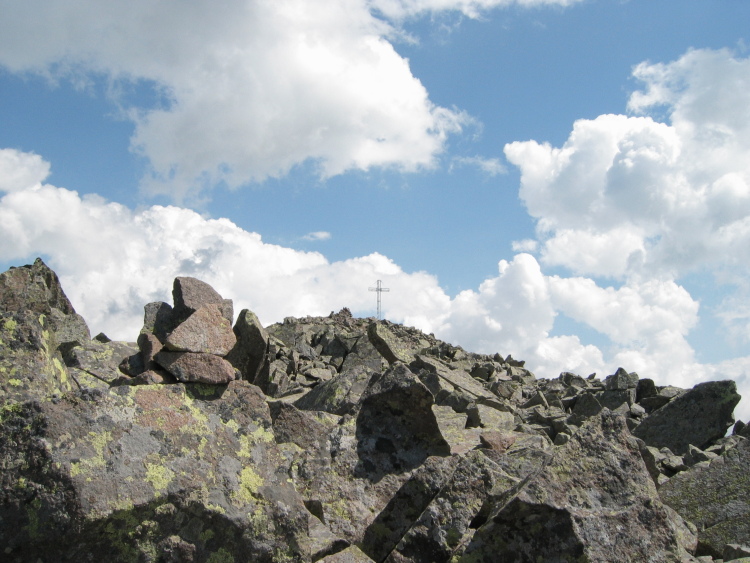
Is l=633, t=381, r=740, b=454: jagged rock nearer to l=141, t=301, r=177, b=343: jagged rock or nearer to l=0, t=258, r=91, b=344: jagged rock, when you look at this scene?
l=141, t=301, r=177, b=343: jagged rock

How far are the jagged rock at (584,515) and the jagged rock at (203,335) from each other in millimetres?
3720

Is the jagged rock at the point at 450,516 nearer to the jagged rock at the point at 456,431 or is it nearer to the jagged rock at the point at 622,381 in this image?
the jagged rock at the point at 456,431

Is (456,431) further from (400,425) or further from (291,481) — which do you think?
(291,481)

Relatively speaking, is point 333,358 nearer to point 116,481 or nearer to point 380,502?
point 380,502

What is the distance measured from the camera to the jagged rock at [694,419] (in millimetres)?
13250

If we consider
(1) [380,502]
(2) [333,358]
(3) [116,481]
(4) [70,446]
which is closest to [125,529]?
(3) [116,481]

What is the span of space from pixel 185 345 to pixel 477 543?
4.07 metres

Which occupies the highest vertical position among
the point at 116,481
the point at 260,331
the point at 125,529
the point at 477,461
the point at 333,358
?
the point at 333,358

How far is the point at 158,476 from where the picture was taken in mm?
4516

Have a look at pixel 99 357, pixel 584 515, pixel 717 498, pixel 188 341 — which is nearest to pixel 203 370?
pixel 188 341

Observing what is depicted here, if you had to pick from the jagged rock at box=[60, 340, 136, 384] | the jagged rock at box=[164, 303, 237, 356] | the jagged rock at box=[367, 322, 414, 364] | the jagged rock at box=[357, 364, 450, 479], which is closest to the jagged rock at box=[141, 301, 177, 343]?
the jagged rock at box=[60, 340, 136, 384]

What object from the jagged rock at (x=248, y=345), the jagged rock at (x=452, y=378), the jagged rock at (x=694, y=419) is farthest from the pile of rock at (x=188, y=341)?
the jagged rock at (x=694, y=419)

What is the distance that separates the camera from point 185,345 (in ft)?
23.9

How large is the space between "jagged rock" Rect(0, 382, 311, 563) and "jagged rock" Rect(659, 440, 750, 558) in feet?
14.9
